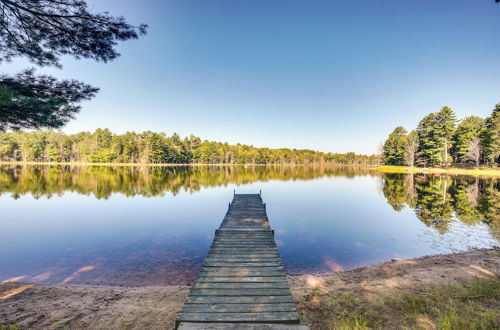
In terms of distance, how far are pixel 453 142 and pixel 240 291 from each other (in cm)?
8944

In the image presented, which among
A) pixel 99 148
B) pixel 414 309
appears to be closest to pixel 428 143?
pixel 414 309

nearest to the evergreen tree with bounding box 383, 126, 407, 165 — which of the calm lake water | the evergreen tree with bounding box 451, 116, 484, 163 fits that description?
the evergreen tree with bounding box 451, 116, 484, 163

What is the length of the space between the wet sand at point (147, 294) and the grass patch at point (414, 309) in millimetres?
514

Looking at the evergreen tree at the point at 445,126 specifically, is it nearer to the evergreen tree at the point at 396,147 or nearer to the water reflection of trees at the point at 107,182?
the evergreen tree at the point at 396,147

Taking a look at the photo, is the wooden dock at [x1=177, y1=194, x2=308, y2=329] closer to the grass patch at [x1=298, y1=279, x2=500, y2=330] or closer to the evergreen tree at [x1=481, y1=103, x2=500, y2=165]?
the grass patch at [x1=298, y1=279, x2=500, y2=330]

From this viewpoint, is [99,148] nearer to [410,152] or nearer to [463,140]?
[410,152]

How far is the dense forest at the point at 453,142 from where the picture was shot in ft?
192

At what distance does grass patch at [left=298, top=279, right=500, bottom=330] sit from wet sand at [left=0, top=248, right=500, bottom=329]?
51cm

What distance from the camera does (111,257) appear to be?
36.2 ft

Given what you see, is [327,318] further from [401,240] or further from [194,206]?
[194,206]

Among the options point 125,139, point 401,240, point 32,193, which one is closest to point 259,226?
point 401,240

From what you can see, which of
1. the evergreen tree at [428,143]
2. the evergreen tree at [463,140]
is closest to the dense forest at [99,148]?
the evergreen tree at [428,143]

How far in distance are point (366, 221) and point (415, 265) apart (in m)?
9.60

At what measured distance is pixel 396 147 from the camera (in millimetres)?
90062
